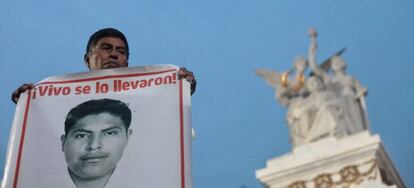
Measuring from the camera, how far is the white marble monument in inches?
362

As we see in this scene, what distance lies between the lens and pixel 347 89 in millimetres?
11008

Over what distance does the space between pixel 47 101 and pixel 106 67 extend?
0.19m

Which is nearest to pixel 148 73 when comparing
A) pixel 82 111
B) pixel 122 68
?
pixel 122 68

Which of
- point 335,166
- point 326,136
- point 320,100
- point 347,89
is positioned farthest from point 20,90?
point 347,89

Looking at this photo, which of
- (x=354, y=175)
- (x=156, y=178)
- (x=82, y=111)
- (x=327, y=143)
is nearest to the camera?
(x=156, y=178)

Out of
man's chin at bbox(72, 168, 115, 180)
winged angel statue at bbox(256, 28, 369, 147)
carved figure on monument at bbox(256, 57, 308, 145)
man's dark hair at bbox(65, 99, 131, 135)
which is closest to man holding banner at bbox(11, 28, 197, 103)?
man's dark hair at bbox(65, 99, 131, 135)

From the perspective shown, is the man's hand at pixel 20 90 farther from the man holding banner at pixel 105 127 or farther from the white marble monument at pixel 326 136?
the white marble monument at pixel 326 136

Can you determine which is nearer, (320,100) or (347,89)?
(320,100)

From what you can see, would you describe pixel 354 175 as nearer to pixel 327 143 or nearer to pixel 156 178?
pixel 327 143

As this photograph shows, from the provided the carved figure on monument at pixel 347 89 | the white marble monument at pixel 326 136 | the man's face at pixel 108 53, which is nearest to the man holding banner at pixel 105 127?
the man's face at pixel 108 53

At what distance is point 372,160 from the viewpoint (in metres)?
9.08

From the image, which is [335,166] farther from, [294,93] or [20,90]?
[20,90]

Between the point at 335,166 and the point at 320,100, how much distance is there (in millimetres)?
1635

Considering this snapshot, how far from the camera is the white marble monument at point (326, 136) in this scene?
9.20m
